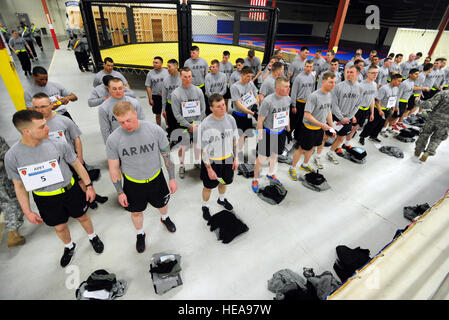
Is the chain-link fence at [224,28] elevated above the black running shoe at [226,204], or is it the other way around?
the chain-link fence at [224,28]

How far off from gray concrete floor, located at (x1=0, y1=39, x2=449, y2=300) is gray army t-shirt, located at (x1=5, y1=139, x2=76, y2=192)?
3.79 feet

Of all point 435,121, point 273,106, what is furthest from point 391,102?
point 273,106

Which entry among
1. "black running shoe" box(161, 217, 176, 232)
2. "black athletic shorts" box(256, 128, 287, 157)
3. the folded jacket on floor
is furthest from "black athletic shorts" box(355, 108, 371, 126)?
"black running shoe" box(161, 217, 176, 232)

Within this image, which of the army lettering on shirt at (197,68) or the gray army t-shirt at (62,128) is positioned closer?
the gray army t-shirt at (62,128)

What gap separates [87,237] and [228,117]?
255 cm

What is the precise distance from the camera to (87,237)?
120 inches

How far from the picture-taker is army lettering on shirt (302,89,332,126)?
3.72 meters

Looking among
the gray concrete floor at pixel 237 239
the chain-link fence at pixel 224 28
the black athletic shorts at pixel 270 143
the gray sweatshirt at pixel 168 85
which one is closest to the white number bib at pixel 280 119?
the black athletic shorts at pixel 270 143

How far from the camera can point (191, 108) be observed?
152 inches

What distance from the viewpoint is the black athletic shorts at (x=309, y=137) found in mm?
3961

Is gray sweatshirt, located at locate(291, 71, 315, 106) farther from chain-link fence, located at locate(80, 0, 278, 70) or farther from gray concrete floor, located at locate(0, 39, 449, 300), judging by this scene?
chain-link fence, located at locate(80, 0, 278, 70)

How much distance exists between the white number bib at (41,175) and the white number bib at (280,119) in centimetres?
289

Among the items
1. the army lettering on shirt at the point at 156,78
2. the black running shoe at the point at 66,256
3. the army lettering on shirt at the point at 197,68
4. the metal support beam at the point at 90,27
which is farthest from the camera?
the metal support beam at the point at 90,27

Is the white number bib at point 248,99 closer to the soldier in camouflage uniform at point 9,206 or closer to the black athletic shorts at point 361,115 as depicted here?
the black athletic shorts at point 361,115
